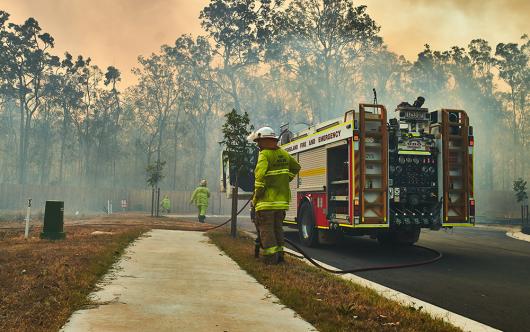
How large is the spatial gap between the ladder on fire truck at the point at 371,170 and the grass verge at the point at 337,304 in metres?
2.61

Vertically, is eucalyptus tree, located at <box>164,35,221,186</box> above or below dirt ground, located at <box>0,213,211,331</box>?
above

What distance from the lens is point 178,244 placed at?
10.1 metres

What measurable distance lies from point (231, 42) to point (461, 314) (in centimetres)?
4277

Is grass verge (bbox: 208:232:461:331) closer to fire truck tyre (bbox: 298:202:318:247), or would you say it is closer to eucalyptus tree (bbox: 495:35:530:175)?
fire truck tyre (bbox: 298:202:318:247)

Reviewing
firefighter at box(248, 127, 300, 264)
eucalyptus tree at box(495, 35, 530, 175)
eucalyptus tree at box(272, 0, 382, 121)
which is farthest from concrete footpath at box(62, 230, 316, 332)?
eucalyptus tree at box(495, 35, 530, 175)

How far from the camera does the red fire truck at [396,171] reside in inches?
359

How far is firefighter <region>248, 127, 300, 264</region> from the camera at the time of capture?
292 inches

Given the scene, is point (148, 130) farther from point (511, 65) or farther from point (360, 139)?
point (360, 139)

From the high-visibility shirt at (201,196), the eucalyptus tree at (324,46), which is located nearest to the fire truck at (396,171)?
the high-visibility shirt at (201,196)

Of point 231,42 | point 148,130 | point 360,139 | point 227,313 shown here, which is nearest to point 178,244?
point 360,139

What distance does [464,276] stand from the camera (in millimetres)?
7277

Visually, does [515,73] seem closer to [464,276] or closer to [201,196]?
[201,196]

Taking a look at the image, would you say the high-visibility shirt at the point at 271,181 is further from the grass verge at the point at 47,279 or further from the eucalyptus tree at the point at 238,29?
the eucalyptus tree at the point at 238,29

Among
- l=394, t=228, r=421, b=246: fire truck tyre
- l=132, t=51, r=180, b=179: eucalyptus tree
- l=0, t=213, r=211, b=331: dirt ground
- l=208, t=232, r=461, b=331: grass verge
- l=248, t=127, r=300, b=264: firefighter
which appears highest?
l=132, t=51, r=180, b=179: eucalyptus tree
